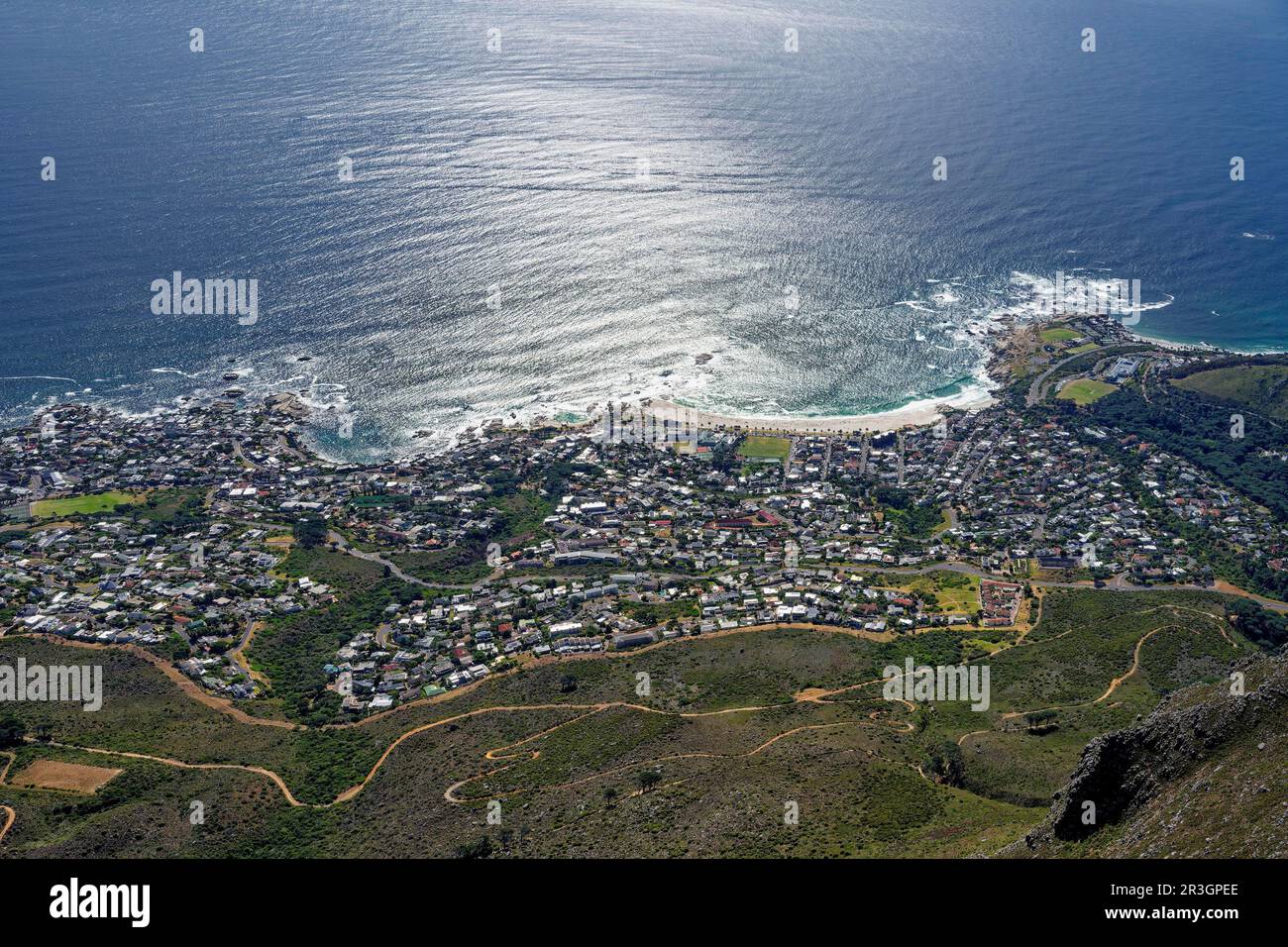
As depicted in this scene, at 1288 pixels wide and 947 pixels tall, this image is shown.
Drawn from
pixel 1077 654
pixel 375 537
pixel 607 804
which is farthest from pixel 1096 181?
pixel 607 804

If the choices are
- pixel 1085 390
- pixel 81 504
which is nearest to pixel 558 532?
pixel 81 504

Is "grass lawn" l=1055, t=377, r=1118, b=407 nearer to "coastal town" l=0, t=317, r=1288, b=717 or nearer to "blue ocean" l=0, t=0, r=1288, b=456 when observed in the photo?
"coastal town" l=0, t=317, r=1288, b=717

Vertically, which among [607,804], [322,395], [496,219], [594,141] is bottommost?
[607,804]

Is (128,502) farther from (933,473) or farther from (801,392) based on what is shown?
(933,473)

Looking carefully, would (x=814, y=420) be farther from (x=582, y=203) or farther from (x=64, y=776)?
(x=64, y=776)

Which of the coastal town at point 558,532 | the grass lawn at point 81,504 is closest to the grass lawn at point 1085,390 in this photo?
the coastal town at point 558,532

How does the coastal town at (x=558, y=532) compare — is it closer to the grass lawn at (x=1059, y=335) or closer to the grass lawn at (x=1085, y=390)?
the grass lawn at (x=1085, y=390)
